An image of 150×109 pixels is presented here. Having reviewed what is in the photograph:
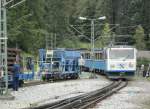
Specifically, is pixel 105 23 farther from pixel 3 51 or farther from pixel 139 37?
pixel 3 51

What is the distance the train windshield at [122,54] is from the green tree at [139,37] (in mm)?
56021

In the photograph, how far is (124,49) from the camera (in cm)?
4756

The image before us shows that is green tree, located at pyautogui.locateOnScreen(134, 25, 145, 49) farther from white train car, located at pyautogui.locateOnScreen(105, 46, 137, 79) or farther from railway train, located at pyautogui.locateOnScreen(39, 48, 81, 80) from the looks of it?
white train car, located at pyautogui.locateOnScreen(105, 46, 137, 79)

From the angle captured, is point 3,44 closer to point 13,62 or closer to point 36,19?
point 13,62

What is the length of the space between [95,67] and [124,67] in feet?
39.9

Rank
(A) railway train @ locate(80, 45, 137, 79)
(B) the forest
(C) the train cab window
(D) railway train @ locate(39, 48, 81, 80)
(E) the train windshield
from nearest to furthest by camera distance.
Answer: (D) railway train @ locate(39, 48, 81, 80)
(A) railway train @ locate(80, 45, 137, 79)
(E) the train windshield
(C) the train cab window
(B) the forest

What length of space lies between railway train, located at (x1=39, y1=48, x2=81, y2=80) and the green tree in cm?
5382

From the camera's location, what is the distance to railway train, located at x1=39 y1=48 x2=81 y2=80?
150ft

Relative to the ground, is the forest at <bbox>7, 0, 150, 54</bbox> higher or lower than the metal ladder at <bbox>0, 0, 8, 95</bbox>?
higher

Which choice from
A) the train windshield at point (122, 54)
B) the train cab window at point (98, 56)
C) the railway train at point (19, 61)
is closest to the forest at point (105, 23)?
the train cab window at point (98, 56)

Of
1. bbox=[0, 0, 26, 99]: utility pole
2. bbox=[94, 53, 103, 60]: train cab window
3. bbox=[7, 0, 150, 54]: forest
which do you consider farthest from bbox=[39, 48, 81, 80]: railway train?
bbox=[7, 0, 150, 54]: forest

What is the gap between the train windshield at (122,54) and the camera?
47312mm

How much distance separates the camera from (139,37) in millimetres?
104000

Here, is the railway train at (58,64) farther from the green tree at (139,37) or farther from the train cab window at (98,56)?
the green tree at (139,37)
